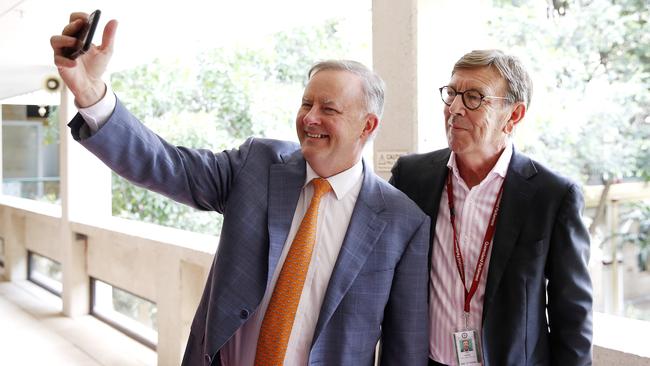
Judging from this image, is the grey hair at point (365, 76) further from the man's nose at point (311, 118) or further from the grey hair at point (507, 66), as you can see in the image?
the grey hair at point (507, 66)

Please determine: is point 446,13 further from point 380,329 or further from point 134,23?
point 134,23

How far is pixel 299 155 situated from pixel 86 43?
2.23 feet

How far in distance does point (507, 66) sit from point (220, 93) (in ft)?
22.0

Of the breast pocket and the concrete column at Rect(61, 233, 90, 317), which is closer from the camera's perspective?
the breast pocket

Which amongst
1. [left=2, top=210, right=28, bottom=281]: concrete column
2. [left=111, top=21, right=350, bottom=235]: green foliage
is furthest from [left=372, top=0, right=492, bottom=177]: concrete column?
[left=2, top=210, right=28, bottom=281]: concrete column

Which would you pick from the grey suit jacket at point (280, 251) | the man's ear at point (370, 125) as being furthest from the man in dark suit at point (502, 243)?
the man's ear at point (370, 125)

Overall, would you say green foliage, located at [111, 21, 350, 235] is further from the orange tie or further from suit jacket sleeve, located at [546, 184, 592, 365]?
suit jacket sleeve, located at [546, 184, 592, 365]

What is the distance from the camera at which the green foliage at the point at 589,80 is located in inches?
169

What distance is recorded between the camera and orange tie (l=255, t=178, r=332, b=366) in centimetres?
161

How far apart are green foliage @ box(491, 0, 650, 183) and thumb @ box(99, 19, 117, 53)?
12.8 ft

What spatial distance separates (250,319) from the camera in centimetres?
169

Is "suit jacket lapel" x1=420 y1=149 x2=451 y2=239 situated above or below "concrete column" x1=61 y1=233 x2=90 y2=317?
above

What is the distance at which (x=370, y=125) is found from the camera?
1.74 meters

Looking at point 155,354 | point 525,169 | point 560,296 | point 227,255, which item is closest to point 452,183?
point 525,169
